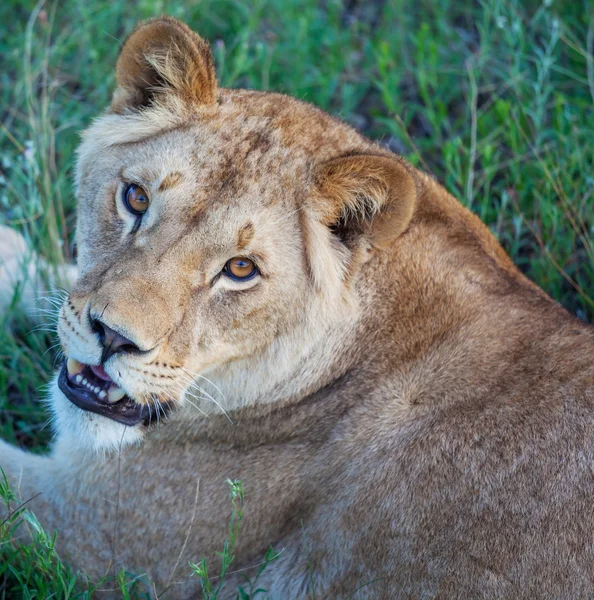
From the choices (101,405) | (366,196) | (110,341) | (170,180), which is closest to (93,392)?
(101,405)

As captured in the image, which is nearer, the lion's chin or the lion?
the lion

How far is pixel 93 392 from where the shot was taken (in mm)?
3291

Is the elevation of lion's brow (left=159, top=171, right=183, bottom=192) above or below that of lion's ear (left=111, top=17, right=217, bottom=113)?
below

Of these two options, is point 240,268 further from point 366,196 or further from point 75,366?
point 75,366

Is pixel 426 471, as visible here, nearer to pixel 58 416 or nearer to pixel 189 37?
pixel 58 416

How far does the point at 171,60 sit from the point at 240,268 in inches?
35.3

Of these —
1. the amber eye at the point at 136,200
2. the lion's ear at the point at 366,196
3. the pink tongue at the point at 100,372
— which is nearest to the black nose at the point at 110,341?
the pink tongue at the point at 100,372

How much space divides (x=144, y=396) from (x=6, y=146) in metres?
3.20

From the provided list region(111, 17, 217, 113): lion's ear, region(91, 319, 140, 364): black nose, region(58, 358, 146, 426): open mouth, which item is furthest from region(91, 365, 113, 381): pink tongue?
region(111, 17, 217, 113): lion's ear

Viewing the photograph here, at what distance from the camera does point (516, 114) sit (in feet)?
18.1

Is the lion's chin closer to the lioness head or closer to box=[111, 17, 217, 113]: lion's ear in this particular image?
the lioness head

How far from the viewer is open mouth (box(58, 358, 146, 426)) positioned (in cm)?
329

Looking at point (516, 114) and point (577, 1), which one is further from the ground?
point (577, 1)

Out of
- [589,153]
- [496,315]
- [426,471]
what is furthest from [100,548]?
[589,153]
